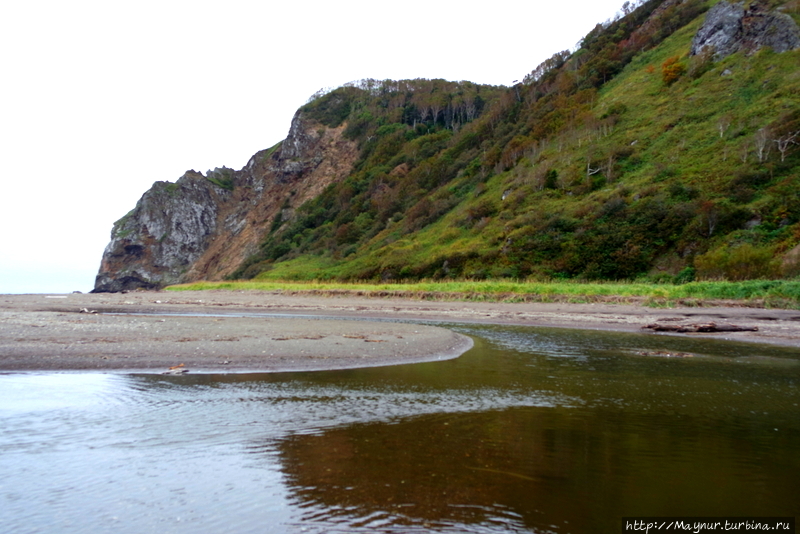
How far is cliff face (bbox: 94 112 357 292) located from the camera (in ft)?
334

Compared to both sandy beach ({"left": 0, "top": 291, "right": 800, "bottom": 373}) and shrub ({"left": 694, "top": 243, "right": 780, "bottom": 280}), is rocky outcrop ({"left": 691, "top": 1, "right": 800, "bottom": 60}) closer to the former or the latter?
shrub ({"left": 694, "top": 243, "right": 780, "bottom": 280})

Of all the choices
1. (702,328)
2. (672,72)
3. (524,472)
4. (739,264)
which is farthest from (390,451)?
(672,72)

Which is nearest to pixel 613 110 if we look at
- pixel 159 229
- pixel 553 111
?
pixel 553 111

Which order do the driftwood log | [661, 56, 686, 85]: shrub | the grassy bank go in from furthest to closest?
[661, 56, 686, 85]: shrub → the grassy bank → the driftwood log

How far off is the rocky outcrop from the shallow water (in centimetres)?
6049

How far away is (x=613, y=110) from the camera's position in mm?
61781

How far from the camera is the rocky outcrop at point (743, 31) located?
5362cm

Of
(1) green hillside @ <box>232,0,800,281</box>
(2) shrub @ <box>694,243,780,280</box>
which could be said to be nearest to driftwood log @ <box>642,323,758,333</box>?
(1) green hillside @ <box>232,0,800,281</box>

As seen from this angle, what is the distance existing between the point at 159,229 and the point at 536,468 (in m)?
115

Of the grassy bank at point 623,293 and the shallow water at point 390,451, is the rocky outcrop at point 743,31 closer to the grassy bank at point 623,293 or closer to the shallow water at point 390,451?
the grassy bank at point 623,293

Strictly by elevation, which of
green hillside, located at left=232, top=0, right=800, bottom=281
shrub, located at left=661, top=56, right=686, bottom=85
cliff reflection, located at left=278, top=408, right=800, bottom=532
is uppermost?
shrub, located at left=661, top=56, right=686, bottom=85

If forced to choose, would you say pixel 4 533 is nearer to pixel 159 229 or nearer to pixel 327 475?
pixel 327 475

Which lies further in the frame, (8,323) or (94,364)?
(8,323)

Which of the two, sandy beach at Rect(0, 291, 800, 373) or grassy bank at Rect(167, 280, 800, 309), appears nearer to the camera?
sandy beach at Rect(0, 291, 800, 373)
